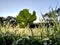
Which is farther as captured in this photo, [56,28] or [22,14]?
[22,14]

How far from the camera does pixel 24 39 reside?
3.61 meters

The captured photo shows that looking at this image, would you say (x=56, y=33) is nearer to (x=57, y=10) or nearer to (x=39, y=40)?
(x=39, y=40)

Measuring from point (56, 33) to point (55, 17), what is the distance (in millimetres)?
394

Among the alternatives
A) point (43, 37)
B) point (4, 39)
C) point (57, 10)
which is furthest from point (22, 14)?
point (43, 37)

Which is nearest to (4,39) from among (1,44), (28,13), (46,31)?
(1,44)

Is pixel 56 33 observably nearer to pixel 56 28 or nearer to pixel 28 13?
pixel 56 28

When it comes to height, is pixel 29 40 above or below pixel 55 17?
below

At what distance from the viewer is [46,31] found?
3.94 meters

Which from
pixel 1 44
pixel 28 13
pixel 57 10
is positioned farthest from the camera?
pixel 28 13

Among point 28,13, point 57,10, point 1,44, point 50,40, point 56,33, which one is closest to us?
point 50,40

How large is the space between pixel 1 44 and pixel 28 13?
332 centimetres

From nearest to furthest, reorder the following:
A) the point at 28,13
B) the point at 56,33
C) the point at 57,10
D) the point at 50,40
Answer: the point at 50,40
the point at 56,33
the point at 57,10
the point at 28,13

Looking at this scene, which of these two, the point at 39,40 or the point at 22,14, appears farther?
the point at 22,14

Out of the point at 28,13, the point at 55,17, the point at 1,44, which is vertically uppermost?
the point at 28,13
